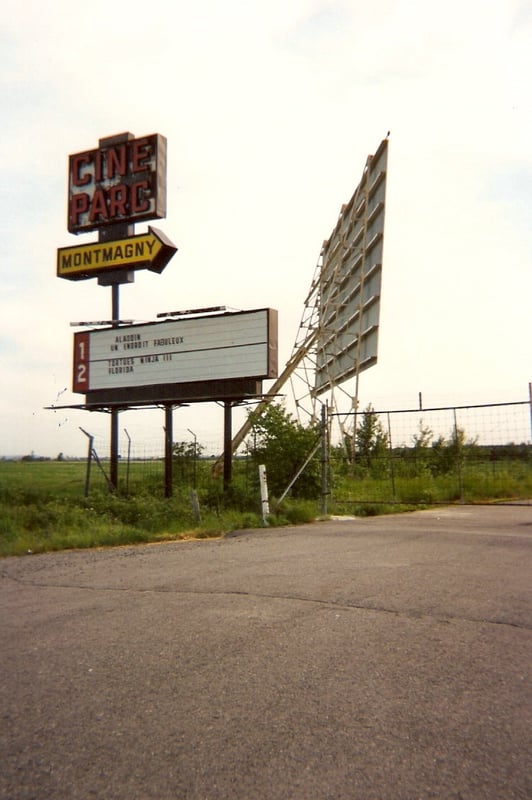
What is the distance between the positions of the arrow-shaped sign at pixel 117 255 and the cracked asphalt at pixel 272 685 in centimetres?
1510

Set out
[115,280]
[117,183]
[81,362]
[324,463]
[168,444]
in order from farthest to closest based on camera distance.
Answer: [117,183] < [115,280] < [81,362] < [168,444] < [324,463]

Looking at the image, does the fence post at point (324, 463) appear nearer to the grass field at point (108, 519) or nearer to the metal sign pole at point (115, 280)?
the grass field at point (108, 519)

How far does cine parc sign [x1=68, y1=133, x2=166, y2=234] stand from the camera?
21.8m

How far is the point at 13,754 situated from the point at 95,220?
69.9 feet

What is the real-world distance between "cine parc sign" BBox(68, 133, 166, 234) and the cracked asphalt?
1653 centimetres

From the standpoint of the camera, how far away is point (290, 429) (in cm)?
1941

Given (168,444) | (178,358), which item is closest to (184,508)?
(168,444)

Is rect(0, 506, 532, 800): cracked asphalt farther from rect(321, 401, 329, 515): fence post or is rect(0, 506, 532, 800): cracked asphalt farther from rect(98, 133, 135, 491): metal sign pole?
rect(98, 133, 135, 491): metal sign pole

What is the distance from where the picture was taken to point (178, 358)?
19984mm

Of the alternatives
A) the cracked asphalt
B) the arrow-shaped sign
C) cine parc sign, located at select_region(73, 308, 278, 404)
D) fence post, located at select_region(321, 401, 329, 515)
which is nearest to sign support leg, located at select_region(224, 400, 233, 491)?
cine parc sign, located at select_region(73, 308, 278, 404)

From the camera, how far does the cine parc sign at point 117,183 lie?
71.4ft

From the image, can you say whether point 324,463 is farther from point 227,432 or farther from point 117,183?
point 117,183

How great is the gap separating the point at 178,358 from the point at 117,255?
4516 millimetres

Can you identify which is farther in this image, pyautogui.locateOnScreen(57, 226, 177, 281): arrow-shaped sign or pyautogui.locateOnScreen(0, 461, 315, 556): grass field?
pyautogui.locateOnScreen(57, 226, 177, 281): arrow-shaped sign
